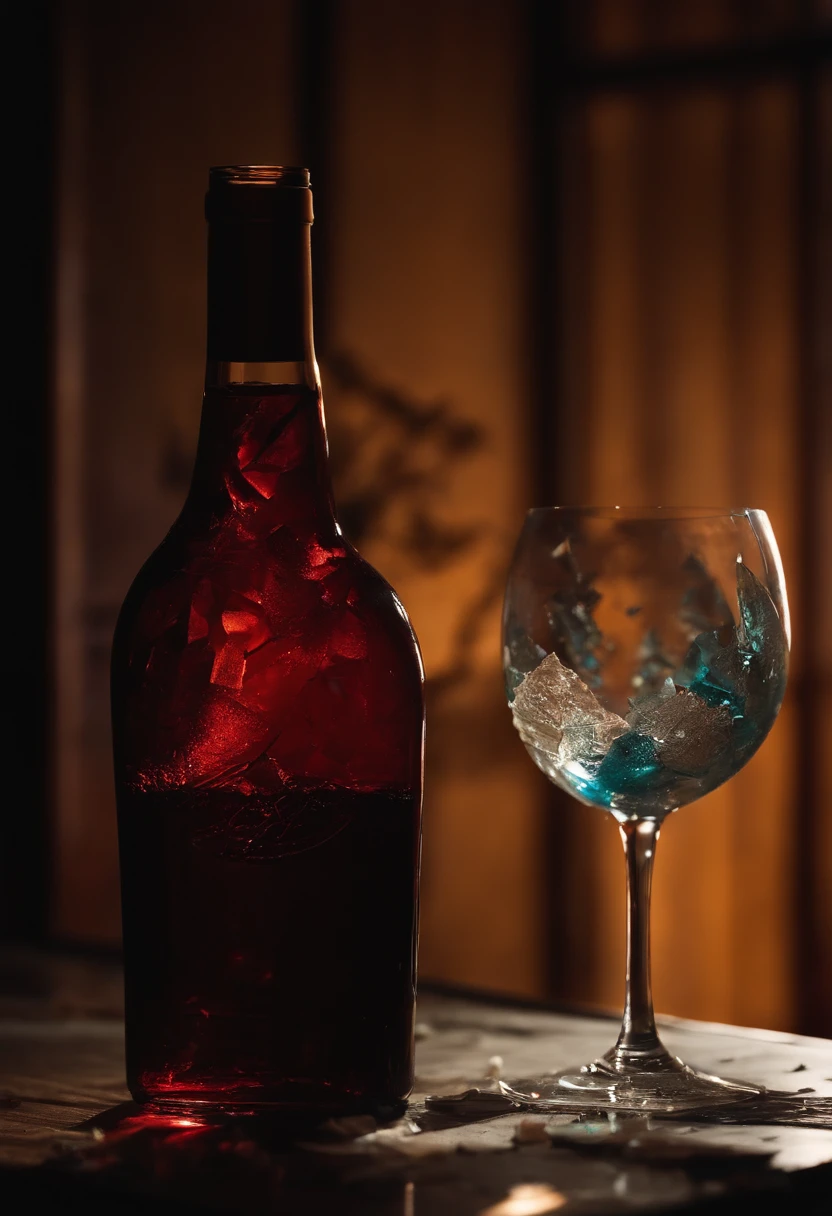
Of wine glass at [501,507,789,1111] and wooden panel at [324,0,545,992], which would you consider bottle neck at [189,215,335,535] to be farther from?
wooden panel at [324,0,545,992]

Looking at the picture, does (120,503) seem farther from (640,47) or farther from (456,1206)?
(456,1206)

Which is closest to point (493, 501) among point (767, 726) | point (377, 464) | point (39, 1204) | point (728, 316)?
point (377, 464)

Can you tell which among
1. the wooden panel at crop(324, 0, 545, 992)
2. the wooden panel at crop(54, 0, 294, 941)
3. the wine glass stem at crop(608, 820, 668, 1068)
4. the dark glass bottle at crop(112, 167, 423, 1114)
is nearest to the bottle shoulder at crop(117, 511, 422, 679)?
the dark glass bottle at crop(112, 167, 423, 1114)

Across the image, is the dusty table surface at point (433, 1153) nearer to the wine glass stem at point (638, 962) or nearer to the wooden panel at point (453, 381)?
the wine glass stem at point (638, 962)

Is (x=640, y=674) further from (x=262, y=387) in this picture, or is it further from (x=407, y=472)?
(x=407, y=472)

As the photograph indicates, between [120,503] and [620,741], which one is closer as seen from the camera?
[620,741]

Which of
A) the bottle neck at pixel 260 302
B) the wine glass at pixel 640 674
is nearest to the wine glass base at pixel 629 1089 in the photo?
the wine glass at pixel 640 674
